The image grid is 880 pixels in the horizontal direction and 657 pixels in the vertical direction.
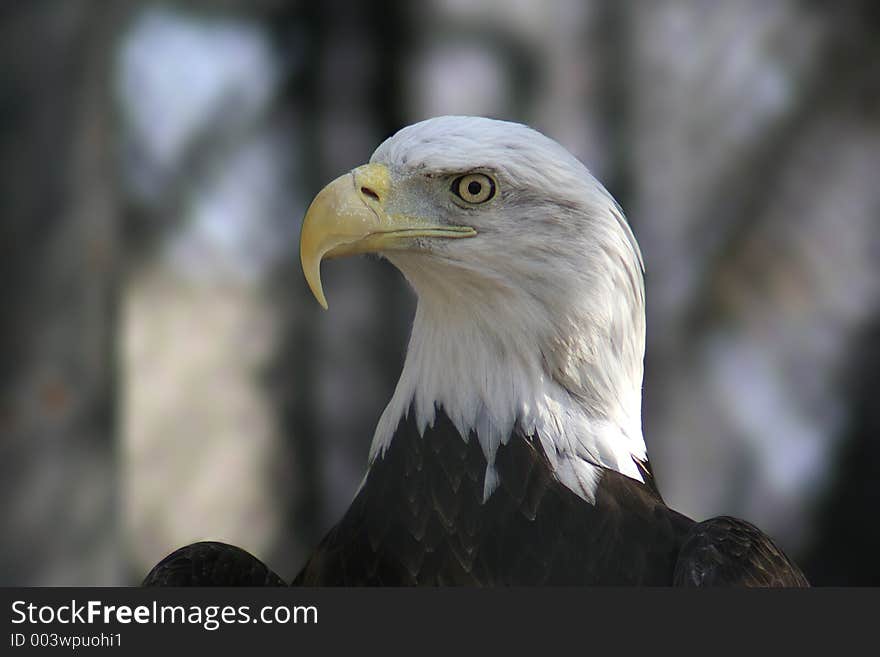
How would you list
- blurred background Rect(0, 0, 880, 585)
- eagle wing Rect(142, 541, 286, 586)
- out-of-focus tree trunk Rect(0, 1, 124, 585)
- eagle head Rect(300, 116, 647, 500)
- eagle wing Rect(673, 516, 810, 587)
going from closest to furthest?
eagle wing Rect(673, 516, 810, 587) → eagle head Rect(300, 116, 647, 500) → eagle wing Rect(142, 541, 286, 586) → out-of-focus tree trunk Rect(0, 1, 124, 585) → blurred background Rect(0, 0, 880, 585)

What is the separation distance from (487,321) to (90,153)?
49.8 inches

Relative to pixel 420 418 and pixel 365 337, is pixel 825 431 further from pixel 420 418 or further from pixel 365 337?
pixel 420 418

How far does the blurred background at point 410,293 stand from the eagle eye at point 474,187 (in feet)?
7.82

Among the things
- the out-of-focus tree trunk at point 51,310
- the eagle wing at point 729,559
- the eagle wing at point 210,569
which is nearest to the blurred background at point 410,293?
the out-of-focus tree trunk at point 51,310

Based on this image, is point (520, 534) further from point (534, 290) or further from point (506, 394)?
point (534, 290)

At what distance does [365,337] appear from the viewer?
4.38 m

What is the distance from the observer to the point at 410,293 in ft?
14.3

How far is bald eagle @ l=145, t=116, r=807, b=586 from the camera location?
6.02 ft

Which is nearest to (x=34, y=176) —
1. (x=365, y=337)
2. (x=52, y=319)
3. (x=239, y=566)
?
(x=52, y=319)

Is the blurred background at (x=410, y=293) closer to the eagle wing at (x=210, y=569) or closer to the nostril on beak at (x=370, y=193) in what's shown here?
the eagle wing at (x=210, y=569)

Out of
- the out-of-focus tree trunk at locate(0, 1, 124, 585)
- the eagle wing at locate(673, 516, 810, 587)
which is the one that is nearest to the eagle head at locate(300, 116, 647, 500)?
the eagle wing at locate(673, 516, 810, 587)

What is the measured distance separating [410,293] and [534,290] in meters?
2.47

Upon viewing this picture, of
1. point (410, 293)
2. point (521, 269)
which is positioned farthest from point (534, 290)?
point (410, 293)

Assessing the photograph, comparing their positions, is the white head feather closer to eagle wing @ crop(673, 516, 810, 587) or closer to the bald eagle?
the bald eagle
